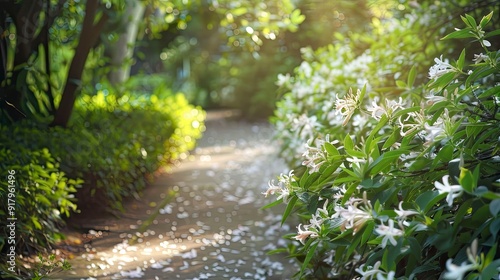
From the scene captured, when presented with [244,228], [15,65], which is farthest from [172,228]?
[15,65]

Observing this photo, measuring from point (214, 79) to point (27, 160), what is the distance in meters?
11.8

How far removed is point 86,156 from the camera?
4.68 metres

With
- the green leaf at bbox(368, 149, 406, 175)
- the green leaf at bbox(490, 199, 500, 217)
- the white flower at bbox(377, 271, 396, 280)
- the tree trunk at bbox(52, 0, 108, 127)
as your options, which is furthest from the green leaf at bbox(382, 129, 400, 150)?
the tree trunk at bbox(52, 0, 108, 127)

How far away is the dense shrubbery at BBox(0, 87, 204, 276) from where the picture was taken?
362 cm

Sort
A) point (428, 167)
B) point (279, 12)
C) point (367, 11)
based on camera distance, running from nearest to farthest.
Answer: point (428, 167) < point (279, 12) < point (367, 11)

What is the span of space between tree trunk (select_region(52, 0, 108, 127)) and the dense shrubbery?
15 cm

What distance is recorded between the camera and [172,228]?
481 cm

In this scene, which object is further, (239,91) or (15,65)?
(239,91)

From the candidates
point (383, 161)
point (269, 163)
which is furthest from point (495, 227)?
point (269, 163)

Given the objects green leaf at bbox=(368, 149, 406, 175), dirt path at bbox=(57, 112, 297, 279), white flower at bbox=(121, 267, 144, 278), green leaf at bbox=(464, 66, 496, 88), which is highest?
green leaf at bbox=(464, 66, 496, 88)

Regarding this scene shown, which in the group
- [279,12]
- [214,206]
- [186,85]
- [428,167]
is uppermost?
[428,167]

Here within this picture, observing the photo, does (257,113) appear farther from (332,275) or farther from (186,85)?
(332,275)

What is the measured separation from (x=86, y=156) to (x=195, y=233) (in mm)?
1001

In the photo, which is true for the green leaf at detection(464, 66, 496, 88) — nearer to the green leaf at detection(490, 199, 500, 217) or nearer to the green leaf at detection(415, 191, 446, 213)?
the green leaf at detection(415, 191, 446, 213)
